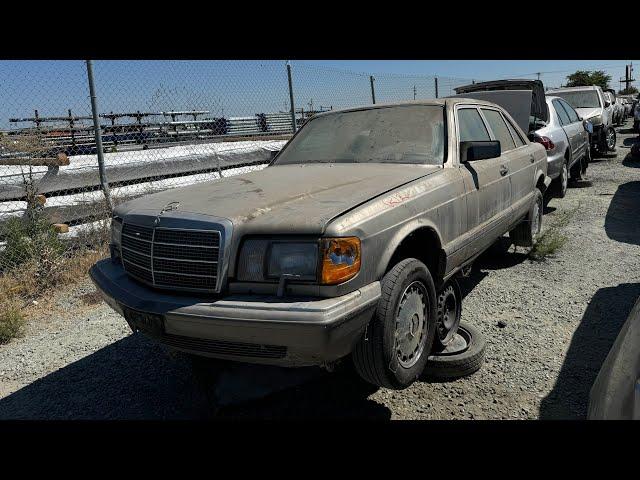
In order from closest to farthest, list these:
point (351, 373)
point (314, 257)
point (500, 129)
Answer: point (314, 257) → point (351, 373) → point (500, 129)

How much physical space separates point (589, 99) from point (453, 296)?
40.8 feet

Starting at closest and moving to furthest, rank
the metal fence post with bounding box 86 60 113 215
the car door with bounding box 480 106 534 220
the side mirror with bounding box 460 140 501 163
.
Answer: the side mirror with bounding box 460 140 501 163 < the car door with bounding box 480 106 534 220 < the metal fence post with bounding box 86 60 113 215

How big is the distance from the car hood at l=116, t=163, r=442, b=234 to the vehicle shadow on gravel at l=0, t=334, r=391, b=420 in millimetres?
886

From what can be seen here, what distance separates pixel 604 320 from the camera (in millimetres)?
3736

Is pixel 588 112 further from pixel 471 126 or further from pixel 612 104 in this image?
pixel 471 126

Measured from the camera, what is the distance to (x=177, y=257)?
2.48 m

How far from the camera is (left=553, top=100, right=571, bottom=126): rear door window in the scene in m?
8.32

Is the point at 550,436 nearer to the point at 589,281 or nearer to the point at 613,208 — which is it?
the point at 589,281

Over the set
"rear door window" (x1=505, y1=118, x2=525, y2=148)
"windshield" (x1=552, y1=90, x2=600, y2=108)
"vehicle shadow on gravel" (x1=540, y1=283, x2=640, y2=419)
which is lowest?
"vehicle shadow on gravel" (x1=540, y1=283, x2=640, y2=419)

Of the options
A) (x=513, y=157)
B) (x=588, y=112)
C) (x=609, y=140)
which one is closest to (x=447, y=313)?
(x=513, y=157)

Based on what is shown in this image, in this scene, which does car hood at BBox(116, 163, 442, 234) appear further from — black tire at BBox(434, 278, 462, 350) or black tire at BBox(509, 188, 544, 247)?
black tire at BBox(509, 188, 544, 247)

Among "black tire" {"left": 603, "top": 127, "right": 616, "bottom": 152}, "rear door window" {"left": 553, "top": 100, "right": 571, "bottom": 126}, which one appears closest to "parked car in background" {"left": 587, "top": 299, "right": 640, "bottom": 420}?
"rear door window" {"left": 553, "top": 100, "right": 571, "bottom": 126}

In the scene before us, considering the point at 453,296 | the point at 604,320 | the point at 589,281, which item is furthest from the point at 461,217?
the point at 589,281

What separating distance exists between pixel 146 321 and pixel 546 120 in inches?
296
